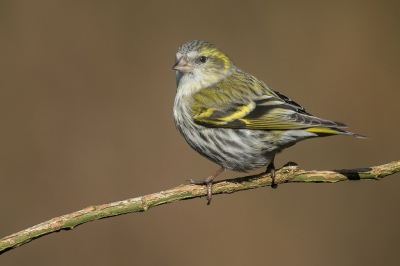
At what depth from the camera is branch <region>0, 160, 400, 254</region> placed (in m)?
2.85

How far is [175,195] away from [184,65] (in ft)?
4.82

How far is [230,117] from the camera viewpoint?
407 cm

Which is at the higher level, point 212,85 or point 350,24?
point 350,24

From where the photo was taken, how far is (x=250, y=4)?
26.2 ft

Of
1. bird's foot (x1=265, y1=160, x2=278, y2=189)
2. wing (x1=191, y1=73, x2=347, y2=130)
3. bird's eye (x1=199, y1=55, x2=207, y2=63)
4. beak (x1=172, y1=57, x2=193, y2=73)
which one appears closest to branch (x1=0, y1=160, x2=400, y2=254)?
bird's foot (x1=265, y1=160, x2=278, y2=189)

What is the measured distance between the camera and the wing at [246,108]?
381 centimetres

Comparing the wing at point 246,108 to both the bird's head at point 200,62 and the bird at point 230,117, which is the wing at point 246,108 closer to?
the bird at point 230,117

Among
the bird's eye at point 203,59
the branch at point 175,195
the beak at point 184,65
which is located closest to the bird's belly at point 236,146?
the branch at point 175,195

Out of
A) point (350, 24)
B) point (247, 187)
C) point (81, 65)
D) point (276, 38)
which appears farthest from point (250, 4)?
point (247, 187)

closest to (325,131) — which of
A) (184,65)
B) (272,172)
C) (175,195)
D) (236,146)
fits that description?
(272,172)

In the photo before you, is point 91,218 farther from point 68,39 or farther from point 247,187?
point 68,39

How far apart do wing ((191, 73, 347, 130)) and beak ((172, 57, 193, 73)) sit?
226 millimetres

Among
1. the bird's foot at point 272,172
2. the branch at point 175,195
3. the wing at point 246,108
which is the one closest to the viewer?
the branch at point 175,195

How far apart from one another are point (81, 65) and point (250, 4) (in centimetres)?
283
